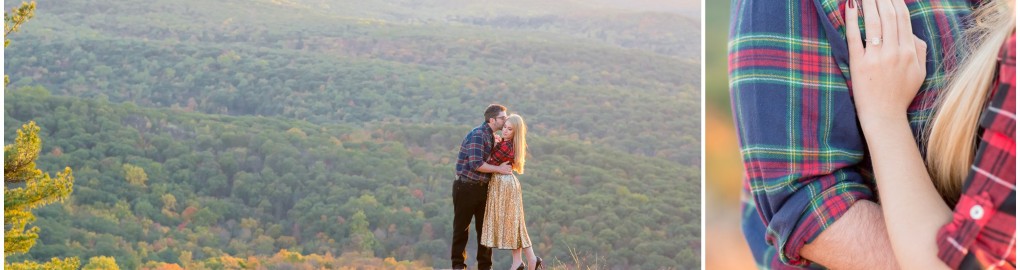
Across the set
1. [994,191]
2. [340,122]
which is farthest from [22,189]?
[340,122]

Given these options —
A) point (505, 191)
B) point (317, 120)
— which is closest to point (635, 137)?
point (317, 120)

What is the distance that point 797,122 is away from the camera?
0.61 metres

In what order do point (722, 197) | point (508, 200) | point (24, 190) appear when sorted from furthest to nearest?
point (508, 200) < point (24, 190) < point (722, 197)

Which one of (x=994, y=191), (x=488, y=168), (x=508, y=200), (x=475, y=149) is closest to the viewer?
(x=994, y=191)

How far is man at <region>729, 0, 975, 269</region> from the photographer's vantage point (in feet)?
2.00

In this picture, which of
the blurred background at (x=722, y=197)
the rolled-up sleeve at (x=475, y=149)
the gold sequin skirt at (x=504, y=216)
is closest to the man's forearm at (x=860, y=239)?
the blurred background at (x=722, y=197)

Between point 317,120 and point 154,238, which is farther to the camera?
point 317,120

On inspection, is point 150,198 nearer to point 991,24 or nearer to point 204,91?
point 204,91

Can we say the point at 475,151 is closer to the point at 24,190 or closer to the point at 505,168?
the point at 505,168

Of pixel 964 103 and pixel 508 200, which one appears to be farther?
pixel 508 200

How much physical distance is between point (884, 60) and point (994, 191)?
115 mm

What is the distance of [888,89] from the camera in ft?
1.98

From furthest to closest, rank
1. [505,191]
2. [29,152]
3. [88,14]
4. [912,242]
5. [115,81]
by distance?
[88,14] → [115,81] → [505,191] → [29,152] → [912,242]

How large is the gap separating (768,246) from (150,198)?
9.42 m
